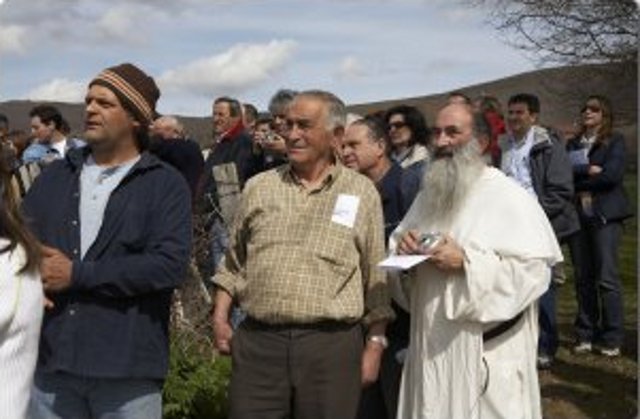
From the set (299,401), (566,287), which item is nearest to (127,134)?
(299,401)

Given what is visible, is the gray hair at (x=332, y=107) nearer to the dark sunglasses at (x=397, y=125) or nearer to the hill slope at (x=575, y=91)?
the dark sunglasses at (x=397, y=125)

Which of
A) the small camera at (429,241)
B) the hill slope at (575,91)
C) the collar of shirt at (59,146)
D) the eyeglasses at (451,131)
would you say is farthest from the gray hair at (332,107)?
the hill slope at (575,91)

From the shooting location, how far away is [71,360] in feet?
10.6

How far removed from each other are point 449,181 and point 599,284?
154 inches

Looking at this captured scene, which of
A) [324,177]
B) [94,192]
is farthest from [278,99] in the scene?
[94,192]

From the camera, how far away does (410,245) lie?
3.71m

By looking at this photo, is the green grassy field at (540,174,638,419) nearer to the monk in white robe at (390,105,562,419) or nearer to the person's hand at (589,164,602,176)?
the person's hand at (589,164,602,176)

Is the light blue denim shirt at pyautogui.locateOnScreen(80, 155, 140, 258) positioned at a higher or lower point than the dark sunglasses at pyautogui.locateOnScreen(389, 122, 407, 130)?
lower

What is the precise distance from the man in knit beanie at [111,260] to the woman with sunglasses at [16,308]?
22.9 inches

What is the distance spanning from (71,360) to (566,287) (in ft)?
27.7

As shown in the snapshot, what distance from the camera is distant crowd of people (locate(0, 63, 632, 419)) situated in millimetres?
3258

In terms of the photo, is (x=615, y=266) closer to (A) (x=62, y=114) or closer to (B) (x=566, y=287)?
(B) (x=566, y=287)

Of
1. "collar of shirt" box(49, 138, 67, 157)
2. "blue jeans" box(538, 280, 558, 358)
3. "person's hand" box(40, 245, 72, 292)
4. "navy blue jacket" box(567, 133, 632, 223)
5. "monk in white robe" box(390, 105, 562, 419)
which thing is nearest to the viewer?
"person's hand" box(40, 245, 72, 292)

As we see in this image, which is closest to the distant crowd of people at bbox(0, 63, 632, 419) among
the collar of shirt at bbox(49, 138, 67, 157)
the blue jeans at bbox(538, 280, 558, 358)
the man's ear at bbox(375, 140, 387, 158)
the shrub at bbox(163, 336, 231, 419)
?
the man's ear at bbox(375, 140, 387, 158)
